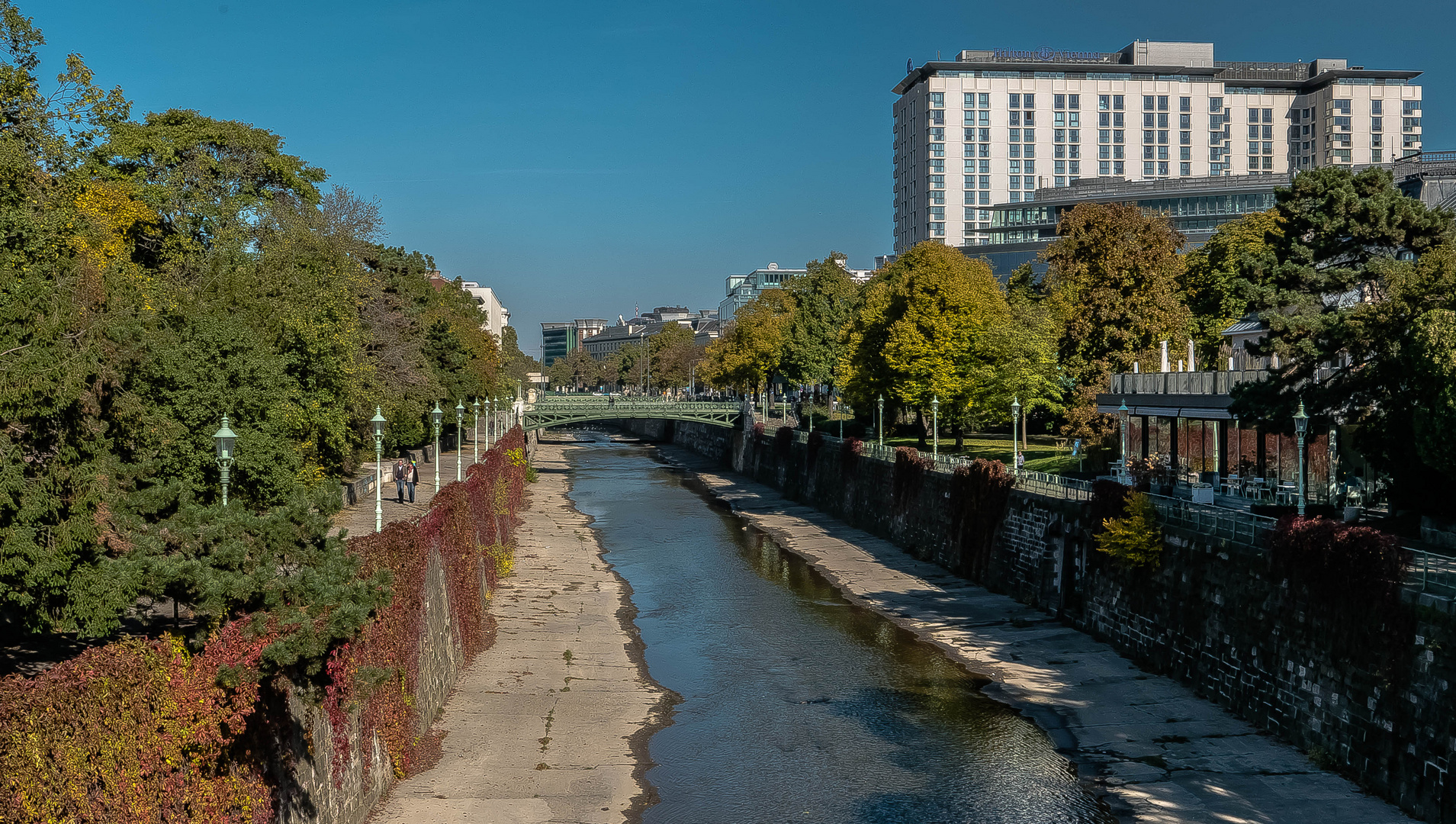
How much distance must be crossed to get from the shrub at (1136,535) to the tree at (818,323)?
2177 inches

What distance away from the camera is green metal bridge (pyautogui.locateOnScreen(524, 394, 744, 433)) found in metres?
92.6

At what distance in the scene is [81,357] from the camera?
18156 millimetres

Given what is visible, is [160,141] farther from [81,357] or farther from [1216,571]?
[1216,571]

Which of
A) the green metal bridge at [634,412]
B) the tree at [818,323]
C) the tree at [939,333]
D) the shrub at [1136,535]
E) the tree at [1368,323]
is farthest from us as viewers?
the green metal bridge at [634,412]

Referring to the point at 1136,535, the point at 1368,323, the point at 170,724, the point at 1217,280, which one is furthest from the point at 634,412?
the point at 170,724

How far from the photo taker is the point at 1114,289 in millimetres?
49281

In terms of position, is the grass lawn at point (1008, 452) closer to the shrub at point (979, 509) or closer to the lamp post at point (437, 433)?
the shrub at point (979, 509)

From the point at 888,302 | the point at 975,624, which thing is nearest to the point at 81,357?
the point at 975,624

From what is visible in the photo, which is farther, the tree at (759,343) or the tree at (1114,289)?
the tree at (759,343)

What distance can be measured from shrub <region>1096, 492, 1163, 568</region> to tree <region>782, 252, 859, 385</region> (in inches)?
2177

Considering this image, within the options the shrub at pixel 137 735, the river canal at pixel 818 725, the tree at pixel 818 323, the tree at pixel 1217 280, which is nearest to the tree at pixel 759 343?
the tree at pixel 818 323

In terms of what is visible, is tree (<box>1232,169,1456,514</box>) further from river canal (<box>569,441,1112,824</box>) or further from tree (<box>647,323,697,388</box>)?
tree (<box>647,323,697,388</box>)

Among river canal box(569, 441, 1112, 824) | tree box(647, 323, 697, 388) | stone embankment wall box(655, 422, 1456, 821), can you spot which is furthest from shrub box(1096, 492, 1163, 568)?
tree box(647, 323, 697, 388)

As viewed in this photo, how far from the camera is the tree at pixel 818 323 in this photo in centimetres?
8825
